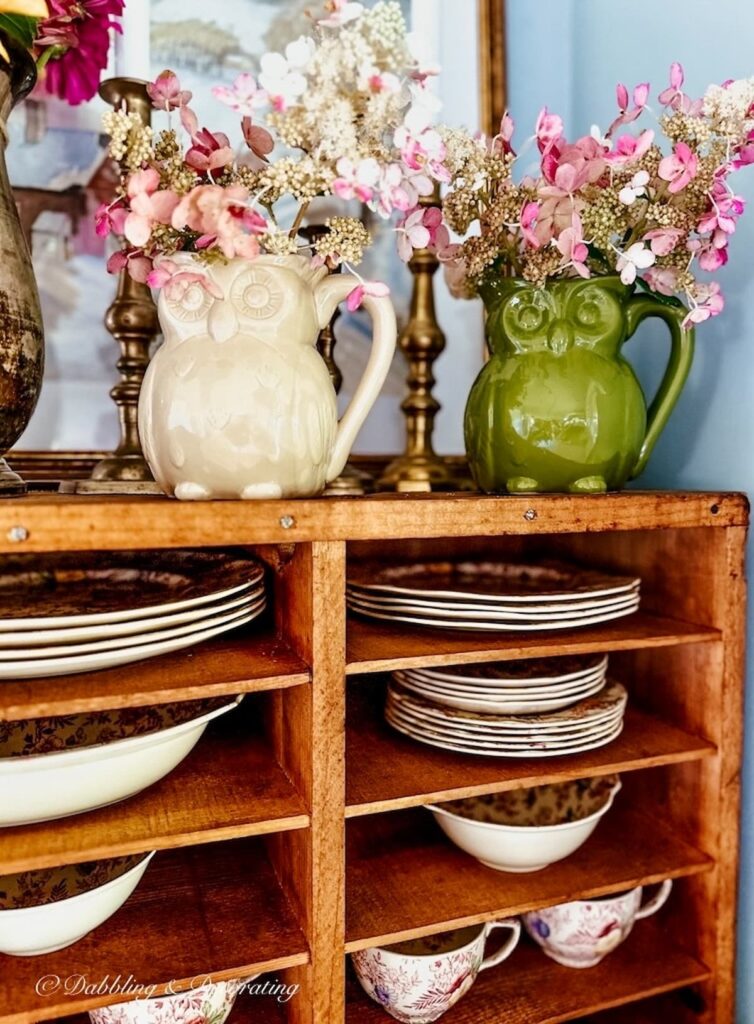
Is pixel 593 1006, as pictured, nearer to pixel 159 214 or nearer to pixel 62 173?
pixel 159 214

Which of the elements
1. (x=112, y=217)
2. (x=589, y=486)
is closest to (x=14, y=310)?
(x=112, y=217)

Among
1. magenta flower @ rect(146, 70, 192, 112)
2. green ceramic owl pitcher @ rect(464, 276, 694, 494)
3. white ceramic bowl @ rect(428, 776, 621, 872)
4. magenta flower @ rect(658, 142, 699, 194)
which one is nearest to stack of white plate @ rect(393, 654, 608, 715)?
white ceramic bowl @ rect(428, 776, 621, 872)

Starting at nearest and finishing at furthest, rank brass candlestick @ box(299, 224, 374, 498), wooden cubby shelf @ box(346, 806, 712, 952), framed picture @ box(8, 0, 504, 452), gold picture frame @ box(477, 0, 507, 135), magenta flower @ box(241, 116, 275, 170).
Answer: magenta flower @ box(241, 116, 275, 170)
wooden cubby shelf @ box(346, 806, 712, 952)
brass candlestick @ box(299, 224, 374, 498)
framed picture @ box(8, 0, 504, 452)
gold picture frame @ box(477, 0, 507, 135)

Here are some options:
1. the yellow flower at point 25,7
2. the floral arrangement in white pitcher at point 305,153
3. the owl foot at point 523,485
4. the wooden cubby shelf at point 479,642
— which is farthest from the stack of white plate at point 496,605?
the yellow flower at point 25,7

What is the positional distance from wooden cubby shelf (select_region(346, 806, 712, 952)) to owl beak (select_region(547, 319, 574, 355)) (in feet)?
2.06

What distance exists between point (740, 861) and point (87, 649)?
34.6 inches

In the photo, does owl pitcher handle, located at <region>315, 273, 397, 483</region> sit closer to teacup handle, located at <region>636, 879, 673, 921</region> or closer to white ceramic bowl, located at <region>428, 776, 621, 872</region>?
white ceramic bowl, located at <region>428, 776, 621, 872</region>

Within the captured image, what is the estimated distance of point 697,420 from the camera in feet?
3.44

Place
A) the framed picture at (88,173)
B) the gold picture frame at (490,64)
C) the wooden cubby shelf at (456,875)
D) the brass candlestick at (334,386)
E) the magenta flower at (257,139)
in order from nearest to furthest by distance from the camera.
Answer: the magenta flower at (257,139) < the wooden cubby shelf at (456,875) < the brass candlestick at (334,386) < the framed picture at (88,173) < the gold picture frame at (490,64)

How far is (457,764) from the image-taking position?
2.78 ft

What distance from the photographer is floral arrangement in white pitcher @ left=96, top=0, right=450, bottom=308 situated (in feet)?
2.10

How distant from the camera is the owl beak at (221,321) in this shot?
2.28ft

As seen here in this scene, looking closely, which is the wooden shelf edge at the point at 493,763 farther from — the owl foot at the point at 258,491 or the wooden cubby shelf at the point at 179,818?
the owl foot at the point at 258,491

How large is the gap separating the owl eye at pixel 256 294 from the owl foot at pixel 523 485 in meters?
0.34
